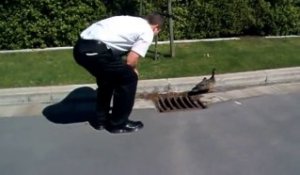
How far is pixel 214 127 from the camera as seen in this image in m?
5.41

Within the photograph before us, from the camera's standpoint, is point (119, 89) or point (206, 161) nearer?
point (206, 161)

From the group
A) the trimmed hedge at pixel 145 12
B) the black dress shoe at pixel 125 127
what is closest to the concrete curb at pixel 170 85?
the black dress shoe at pixel 125 127

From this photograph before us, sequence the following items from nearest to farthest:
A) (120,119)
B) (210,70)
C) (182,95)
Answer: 1. (120,119)
2. (182,95)
3. (210,70)

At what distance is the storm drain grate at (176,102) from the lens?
19.9 feet

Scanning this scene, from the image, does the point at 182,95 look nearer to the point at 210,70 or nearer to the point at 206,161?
the point at 210,70

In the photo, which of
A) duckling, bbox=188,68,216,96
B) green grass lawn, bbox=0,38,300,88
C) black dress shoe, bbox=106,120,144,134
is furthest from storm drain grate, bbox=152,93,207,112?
black dress shoe, bbox=106,120,144,134

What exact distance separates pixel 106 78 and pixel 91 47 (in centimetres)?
35

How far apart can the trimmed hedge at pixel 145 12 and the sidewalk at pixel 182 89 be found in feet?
7.08

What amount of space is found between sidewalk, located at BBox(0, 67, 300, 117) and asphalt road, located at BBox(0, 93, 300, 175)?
0.41 metres

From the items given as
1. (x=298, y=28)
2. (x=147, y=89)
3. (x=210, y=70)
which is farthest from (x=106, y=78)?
(x=298, y=28)

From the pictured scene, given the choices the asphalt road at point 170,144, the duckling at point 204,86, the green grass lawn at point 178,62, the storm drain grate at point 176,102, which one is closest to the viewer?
the asphalt road at point 170,144

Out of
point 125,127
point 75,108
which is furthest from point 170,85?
point 125,127

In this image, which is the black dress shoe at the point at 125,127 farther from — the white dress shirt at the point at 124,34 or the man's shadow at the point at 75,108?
the white dress shirt at the point at 124,34

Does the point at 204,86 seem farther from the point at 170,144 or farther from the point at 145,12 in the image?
the point at 145,12
